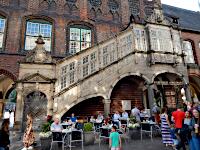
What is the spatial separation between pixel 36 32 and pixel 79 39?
11.7ft

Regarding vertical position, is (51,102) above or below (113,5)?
below

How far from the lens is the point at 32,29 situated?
15.4 m

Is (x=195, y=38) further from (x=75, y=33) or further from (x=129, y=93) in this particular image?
(x=75, y=33)

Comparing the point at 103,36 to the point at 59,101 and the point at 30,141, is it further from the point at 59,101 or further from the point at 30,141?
the point at 30,141

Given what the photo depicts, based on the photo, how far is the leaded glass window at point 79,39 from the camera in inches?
637

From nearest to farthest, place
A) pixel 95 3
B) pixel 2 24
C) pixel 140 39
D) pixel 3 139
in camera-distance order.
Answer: pixel 3 139 → pixel 140 39 → pixel 2 24 → pixel 95 3

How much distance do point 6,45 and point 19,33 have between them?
4.48ft

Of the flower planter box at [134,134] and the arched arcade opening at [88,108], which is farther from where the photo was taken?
the arched arcade opening at [88,108]

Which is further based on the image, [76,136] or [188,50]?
[188,50]

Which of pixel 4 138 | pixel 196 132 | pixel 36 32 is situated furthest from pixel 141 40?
pixel 4 138

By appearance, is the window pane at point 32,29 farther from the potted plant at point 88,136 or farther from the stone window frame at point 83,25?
the potted plant at point 88,136

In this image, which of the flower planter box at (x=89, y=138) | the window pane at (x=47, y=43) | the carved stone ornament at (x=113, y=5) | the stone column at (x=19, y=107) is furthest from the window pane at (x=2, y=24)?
the flower planter box at (x=89, y=138)

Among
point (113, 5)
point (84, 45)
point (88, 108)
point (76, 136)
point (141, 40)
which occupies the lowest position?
point (76, 136)

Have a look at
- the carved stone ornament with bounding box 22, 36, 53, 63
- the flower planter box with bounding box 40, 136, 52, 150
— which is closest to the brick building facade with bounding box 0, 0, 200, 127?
the carved stone ornament with bounding box 22, 36, 53, 63
